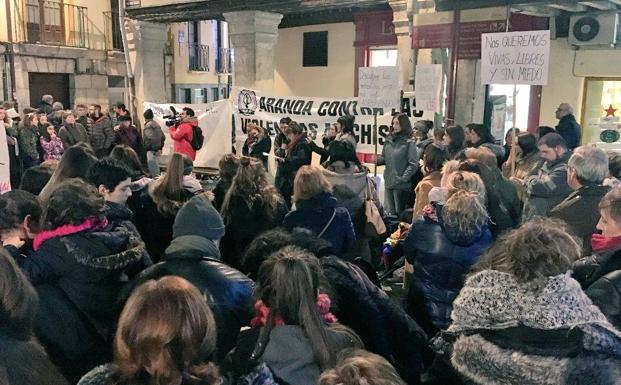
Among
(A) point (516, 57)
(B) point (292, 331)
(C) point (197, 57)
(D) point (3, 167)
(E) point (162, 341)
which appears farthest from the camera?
(C) point (197, 57)

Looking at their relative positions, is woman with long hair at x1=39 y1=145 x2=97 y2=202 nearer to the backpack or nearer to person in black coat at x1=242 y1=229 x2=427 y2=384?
person in black coat at x1=242 y1=229 x2=427 y2=384

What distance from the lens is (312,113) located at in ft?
33.8

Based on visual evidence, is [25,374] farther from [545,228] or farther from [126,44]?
[126,44]

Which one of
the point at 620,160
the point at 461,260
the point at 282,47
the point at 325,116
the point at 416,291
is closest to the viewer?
the point at 461,260

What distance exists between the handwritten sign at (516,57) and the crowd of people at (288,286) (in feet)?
4.37

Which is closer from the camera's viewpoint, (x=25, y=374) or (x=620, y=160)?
(x=25, y=374)

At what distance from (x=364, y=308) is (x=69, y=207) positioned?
146cm

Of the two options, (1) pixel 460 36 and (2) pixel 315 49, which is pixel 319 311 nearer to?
(1) pixel 460 36

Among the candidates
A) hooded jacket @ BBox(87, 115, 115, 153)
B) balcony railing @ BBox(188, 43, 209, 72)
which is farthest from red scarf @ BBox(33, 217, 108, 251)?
Answer: balcony railing @ BBox(188, 43, 209, 72)

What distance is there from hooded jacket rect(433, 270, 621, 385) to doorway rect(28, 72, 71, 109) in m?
21.2

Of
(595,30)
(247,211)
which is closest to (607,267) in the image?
(247,211)

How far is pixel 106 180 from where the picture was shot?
3721 millimetres

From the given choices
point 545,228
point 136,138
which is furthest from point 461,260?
point 136,138

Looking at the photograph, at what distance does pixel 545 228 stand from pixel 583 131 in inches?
357
